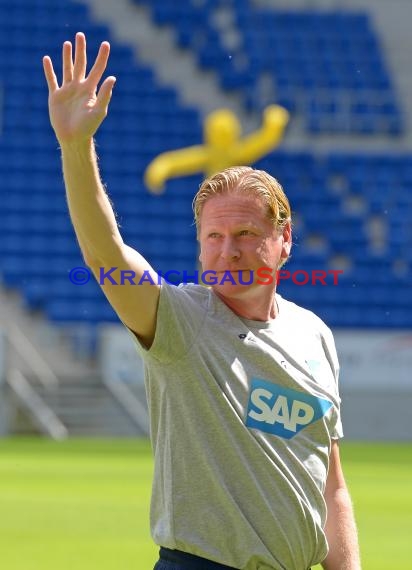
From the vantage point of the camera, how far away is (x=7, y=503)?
8961 millimetres

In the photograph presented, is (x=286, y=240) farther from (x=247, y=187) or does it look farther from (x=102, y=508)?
(x=102, y=508)

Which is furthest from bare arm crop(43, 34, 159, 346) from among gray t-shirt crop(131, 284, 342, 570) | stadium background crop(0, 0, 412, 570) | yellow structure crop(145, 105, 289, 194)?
yellow structure crop(145, 105, 289, 194)

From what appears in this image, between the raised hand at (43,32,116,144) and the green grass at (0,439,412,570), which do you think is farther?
the green grass at (0,439,412,570)

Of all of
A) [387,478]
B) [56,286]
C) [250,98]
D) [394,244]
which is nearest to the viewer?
[387,478]

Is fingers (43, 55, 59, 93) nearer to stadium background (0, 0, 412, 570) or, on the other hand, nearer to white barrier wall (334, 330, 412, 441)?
stadium background (0, 0, 412, 570)

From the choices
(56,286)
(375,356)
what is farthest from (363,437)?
(56,286)

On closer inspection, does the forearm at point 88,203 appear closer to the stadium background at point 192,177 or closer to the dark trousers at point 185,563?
the dark trousers at point 185,563

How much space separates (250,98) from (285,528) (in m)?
23.0

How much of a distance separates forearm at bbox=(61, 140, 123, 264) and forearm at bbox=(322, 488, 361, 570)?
0.77 metres

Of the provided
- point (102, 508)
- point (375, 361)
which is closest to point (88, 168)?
point (102, 508)

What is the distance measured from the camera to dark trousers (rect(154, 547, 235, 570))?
2426mm

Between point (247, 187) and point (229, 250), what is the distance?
0.13m

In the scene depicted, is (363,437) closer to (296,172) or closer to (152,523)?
(296,172)

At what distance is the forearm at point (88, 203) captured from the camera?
7.42ft
